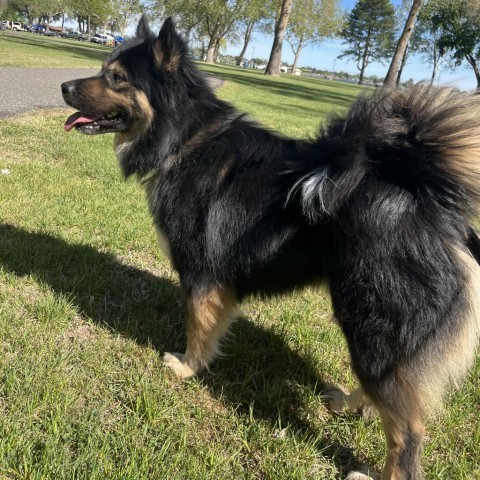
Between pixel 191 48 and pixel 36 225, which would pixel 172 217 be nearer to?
pixel 191 48

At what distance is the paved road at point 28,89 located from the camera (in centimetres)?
A: 969

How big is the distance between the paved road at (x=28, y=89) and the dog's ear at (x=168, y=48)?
7.20 metres

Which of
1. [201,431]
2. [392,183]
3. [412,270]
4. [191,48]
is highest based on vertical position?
[191,48]

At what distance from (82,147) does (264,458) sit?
6.48m

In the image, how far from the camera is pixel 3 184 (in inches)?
204

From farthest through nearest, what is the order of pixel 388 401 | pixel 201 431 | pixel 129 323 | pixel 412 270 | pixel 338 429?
pixel 129 323, pixel 338 429, pixel 201 431, pixel 388 401, pixel 412 270

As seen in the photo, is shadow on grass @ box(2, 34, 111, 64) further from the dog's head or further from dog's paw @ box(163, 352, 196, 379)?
dog's paw @ box(163, 352, 196, 379)

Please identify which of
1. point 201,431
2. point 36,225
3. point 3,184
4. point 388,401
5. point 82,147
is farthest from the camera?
point 82,147

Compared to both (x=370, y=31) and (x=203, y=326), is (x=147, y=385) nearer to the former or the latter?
(x=203, y=326)

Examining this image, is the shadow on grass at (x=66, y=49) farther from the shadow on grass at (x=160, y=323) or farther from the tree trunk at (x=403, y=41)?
the shadow on grass at (x=160, y=323)

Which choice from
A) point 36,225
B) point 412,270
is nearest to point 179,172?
point 412,270

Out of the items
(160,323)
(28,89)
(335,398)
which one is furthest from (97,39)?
(335,398)

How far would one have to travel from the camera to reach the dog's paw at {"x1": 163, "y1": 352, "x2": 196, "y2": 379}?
111 inches

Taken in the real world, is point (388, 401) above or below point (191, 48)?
below
